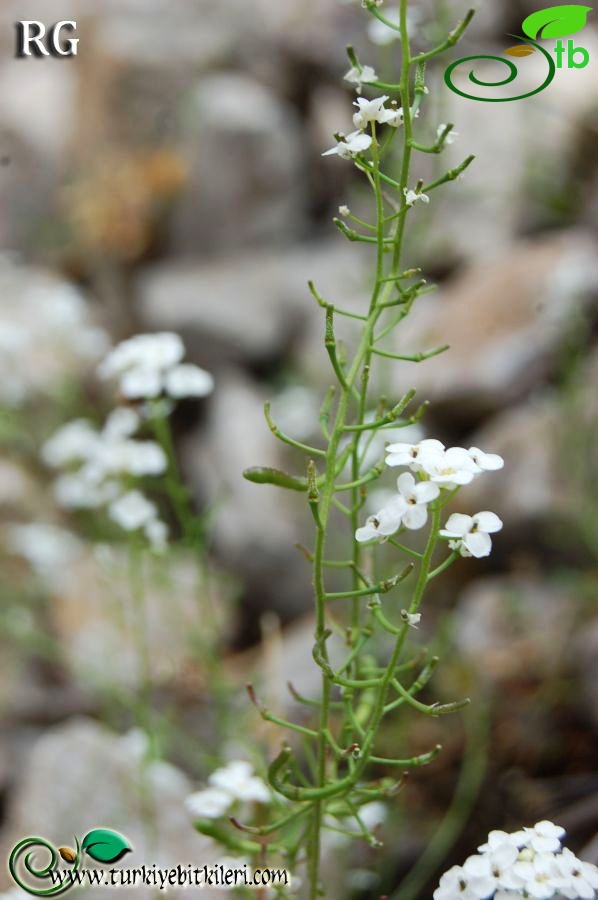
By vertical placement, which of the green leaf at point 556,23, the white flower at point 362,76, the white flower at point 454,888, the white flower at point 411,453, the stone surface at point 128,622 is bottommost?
the stone surface at point 128,622

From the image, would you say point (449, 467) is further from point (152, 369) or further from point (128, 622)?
point (128, 622)

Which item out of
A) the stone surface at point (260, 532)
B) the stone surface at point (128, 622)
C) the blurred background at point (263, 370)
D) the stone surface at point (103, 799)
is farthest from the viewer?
the stone surface at point (260, 532)

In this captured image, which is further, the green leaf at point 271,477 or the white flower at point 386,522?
the green leaf at point 271,477

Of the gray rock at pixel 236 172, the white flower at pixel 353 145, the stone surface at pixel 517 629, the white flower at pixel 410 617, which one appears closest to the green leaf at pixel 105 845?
the white flower at pixel 410 617

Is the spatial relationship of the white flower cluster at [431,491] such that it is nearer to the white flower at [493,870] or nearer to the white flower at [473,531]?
the white flower at [473,531]

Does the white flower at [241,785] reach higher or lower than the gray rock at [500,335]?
lower

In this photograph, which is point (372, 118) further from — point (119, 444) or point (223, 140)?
point (223, 140)

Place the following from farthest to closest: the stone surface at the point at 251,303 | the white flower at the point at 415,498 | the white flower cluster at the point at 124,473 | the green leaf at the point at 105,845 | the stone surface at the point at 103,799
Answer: the stone surface at the point at 251,303, the stone surface at the point at 103,799, the white flower cluster at the point at 124,473, the green leaf at the point at 105,845, the white flower at the point at 415,498

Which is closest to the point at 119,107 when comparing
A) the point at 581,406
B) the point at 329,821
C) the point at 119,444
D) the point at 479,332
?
the point at 479,332
